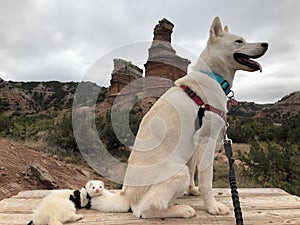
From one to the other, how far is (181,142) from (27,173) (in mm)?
4859

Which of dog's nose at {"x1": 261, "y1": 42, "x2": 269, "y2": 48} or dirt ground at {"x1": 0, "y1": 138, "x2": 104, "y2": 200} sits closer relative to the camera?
dog's nose at {"x1": 261, "y1": 42, "x2": 269, "y2": 48}

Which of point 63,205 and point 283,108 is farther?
point 283,108

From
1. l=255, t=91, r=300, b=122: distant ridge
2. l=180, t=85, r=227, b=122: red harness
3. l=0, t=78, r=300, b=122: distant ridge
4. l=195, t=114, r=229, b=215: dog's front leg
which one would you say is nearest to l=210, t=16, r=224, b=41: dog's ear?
l=180, t=85, r=227, b=122: red harness

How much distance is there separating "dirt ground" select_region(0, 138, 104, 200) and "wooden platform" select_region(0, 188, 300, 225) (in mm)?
2484

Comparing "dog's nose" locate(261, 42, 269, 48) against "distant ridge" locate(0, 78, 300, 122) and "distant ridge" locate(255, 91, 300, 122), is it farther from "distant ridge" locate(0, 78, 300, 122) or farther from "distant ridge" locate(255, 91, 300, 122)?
"distant ridge" locate(255, 91, 300, 122)

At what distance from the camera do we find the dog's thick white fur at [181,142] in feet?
7.68

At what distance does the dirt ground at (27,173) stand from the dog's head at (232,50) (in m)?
4.52

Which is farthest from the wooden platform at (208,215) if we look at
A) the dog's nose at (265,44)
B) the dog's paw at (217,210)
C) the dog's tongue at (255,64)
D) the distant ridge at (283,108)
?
the distant ridge at (283,108)

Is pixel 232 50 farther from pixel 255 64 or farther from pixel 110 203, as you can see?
pixel 110 203

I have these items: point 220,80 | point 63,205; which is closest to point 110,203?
point 63,205

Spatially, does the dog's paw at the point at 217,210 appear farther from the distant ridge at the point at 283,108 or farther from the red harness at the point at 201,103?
the distant ridge at the point at 283,108

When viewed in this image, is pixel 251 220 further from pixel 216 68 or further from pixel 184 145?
pixel 216 68

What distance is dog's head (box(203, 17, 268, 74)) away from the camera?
8.70 feet

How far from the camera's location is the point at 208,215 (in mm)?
2527
